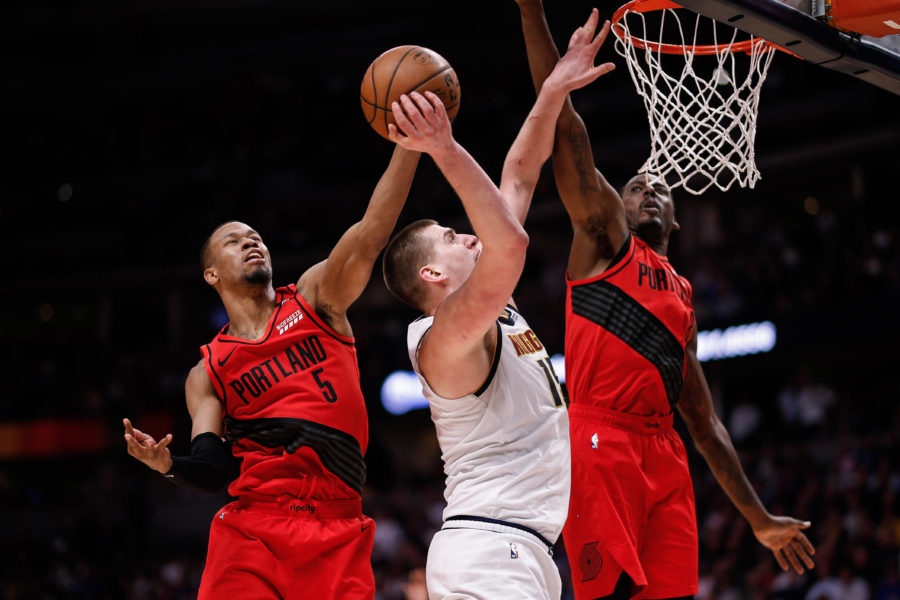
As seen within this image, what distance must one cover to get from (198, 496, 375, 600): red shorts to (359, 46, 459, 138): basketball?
1580mm

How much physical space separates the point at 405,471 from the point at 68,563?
620 centimetres

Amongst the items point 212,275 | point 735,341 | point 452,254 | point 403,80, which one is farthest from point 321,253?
point 452,254

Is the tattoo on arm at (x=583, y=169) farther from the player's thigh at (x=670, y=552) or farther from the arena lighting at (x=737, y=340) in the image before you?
the arena lighting at (x=737, y=340)

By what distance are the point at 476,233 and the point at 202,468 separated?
1694 mm

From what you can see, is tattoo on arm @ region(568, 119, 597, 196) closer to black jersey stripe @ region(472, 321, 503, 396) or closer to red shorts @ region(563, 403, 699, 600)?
red shorts @ region(563, 403, 699, 600)

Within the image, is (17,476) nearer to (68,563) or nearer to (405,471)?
(68,563)

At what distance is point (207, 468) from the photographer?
385 cm

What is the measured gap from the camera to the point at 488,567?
3090 mm

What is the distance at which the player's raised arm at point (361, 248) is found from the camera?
4215mm

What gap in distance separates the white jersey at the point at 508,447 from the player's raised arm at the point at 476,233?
0.21 metres

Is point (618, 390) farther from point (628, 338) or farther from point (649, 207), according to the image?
point (649, 207)

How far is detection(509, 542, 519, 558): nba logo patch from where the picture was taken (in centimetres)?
312

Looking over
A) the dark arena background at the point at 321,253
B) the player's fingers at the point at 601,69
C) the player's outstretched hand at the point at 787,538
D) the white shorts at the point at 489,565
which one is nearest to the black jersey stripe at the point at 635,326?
the player's outstretched hand at the point at 787,538

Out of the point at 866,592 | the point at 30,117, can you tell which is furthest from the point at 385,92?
the point at 30,117
